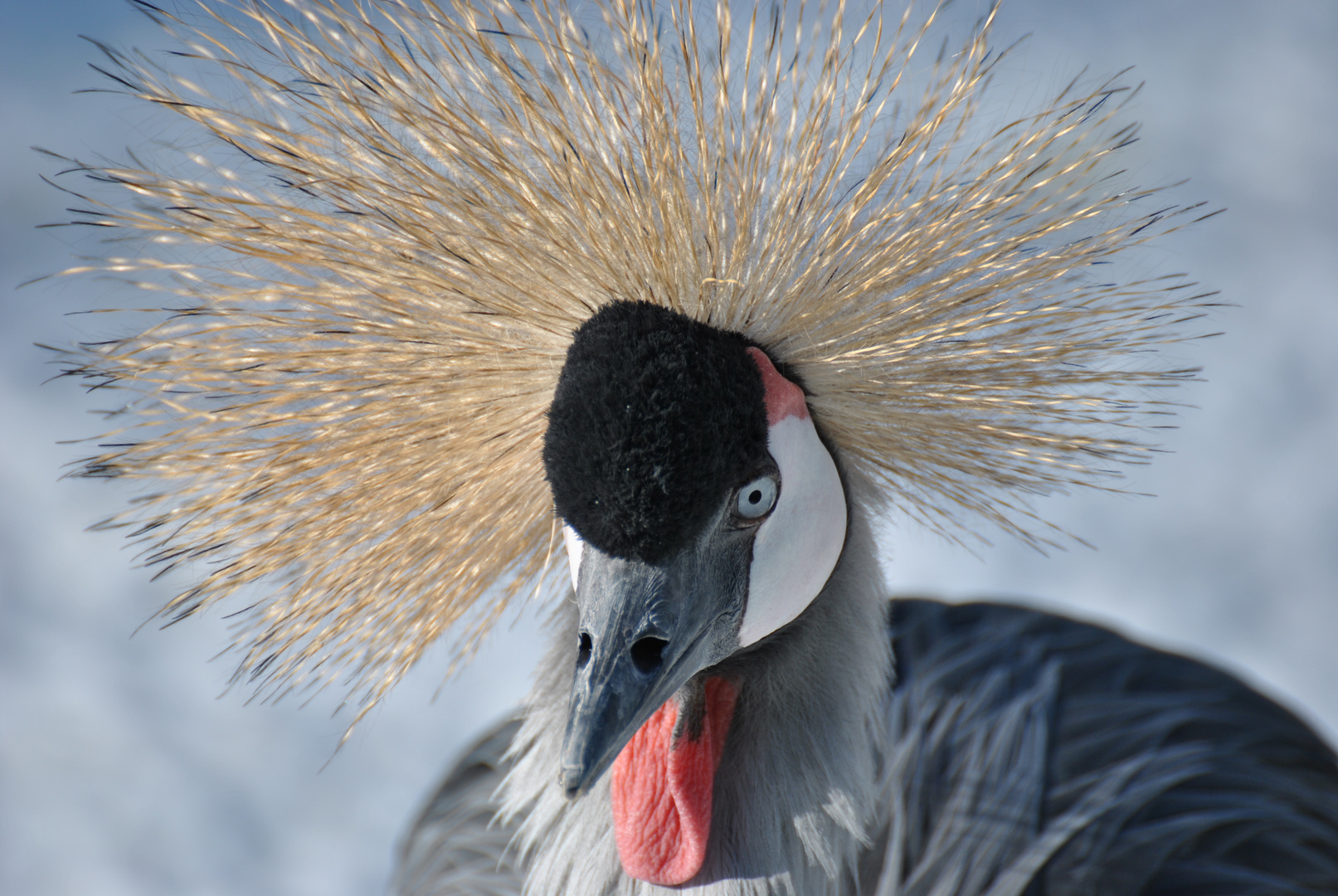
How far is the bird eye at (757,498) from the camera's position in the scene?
2.55ft

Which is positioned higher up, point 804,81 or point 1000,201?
point 804,81

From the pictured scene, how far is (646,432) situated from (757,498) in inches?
4.7

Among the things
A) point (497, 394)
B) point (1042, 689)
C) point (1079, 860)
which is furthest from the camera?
point (1042, 689)

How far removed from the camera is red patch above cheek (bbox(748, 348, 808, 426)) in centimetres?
79

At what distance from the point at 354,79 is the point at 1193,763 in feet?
4.03

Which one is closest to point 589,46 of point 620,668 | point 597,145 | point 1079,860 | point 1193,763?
point 597,145

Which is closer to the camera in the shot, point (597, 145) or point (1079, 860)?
point (597, 145)

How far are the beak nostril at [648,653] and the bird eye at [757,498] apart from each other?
113 mm

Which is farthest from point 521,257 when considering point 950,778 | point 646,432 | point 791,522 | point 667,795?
point 950,778

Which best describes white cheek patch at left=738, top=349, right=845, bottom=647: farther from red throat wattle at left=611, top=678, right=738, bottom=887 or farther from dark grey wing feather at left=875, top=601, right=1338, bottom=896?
dark grey wing feather at left=875, top=601, right=1338, bottom=896

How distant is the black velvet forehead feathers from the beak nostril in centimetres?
6

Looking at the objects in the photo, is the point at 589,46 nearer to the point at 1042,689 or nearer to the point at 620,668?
the point at 620,668

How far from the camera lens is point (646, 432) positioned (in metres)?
0.71

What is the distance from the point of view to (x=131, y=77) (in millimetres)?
822
